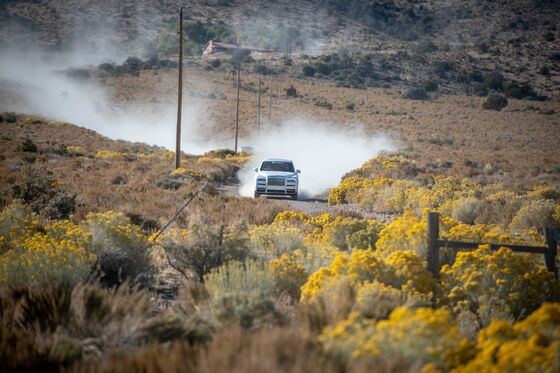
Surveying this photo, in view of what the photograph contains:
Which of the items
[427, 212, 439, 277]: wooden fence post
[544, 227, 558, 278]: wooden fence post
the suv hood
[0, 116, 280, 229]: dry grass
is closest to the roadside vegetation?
[427, 212, 439, 277]: wooden fence post

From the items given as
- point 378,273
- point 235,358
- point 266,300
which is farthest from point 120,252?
point 235,358

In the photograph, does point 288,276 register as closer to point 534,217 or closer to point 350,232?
point 350,232

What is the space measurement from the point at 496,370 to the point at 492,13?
160601 mm

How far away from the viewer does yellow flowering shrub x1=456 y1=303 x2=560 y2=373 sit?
3912 mm

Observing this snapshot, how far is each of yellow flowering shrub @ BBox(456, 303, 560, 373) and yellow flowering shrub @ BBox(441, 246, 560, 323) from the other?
6.09 ft

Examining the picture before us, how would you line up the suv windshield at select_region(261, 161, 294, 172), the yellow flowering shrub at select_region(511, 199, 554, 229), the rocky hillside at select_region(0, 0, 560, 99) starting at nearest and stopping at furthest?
1. the yellow flowering shrub at select_region(511, 199, 554, 229)
2. the suv windshield at select_region(261, 161, 294, 172)
3. the rocky hillside at select_region(0, 0, 560, 99)

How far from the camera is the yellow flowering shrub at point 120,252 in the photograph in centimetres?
835

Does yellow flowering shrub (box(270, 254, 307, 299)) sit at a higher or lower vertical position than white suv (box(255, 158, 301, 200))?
lower

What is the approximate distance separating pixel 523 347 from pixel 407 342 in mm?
881

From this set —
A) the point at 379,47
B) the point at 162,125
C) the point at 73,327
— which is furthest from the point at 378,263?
the point at 379,47

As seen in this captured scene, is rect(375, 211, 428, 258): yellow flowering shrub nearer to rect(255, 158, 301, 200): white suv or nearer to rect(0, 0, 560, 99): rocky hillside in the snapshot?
rect(255, 158, 301, 200): white suv

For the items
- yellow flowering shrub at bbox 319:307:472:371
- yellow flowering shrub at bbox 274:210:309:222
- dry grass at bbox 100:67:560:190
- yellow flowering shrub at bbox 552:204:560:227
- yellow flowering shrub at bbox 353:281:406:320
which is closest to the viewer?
yellow flowering shrub at bbox 319:307:472:371

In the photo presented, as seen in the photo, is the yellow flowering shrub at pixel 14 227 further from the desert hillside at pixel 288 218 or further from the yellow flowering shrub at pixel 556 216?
the yellow flowering shrub at pixel 556 216

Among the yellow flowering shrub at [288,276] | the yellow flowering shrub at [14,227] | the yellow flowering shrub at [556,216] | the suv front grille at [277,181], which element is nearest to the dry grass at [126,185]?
the yellow flowering shrub at [14,227]
